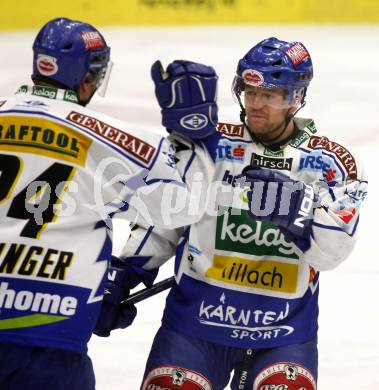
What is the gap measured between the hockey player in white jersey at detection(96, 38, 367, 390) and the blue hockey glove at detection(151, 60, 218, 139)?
0.66 feet

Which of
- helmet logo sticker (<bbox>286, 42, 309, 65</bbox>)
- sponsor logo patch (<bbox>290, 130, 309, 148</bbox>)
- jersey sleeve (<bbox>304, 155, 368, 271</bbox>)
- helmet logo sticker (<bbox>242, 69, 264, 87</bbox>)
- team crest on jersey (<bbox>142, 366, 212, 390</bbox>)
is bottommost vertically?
team crest on jersey (<bbox>142, 366, 212, 390</bbox>)

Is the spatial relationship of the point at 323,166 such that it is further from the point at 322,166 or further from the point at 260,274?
the point at 260,274

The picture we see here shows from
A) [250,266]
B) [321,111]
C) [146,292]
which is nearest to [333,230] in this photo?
[250,266]

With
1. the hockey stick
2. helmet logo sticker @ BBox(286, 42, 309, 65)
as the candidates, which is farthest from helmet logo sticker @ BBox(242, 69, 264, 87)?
the hockey stick

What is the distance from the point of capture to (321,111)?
20.7ft

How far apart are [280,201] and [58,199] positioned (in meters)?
0.56

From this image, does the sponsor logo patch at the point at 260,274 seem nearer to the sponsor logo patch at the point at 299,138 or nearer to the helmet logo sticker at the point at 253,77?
the sponsor logo patch at the point at 299,138

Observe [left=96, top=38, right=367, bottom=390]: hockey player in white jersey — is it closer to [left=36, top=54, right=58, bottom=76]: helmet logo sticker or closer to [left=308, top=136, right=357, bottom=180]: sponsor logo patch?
[left=308, top=136, right=357, bottom=180]: sponsor logo patch

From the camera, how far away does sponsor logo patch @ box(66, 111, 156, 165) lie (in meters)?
2.44

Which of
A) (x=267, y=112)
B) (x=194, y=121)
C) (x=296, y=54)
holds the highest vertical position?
(x=296, y=54)

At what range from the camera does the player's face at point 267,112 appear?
2895 millimetres

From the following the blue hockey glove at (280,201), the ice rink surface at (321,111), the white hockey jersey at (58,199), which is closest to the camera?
the white hockey jersey at (58,199)

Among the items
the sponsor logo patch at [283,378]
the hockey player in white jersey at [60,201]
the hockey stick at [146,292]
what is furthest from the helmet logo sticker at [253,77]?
Answer: the sponsor logo patch at [283,378]

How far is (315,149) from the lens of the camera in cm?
287
